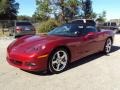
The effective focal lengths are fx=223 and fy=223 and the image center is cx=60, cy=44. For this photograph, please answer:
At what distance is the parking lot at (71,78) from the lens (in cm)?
481

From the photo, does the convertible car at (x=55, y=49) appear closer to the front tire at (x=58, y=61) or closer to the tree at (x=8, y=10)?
the front tire at (x=58, y=61)

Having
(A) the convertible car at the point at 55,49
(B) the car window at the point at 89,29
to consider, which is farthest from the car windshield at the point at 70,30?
(B) the car window at the point at 89,29

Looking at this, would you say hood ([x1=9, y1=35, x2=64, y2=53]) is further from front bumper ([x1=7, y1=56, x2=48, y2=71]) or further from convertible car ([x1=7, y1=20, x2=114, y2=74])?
front bumper ([x1=7, y1=56, x2=48, y2=71])

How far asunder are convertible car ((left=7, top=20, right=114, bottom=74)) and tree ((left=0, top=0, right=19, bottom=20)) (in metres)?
42.7

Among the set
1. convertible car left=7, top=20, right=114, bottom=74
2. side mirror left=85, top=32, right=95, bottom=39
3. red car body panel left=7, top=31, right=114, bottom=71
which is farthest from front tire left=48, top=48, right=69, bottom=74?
side mirror left=85, top=32, right=95, bottom=39

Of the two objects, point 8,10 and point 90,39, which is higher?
point 8,10

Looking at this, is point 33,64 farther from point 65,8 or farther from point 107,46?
point 65,8

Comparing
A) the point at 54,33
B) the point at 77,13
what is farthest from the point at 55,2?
the point at 54,33

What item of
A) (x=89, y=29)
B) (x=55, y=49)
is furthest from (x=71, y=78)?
(x=89, y=29)

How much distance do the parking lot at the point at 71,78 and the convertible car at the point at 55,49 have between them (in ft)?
0.83

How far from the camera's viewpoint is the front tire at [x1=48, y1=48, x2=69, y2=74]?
5.67m

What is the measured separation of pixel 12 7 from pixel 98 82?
50900 mm

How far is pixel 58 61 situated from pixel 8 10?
46059 millimetres

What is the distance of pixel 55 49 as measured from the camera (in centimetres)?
571
